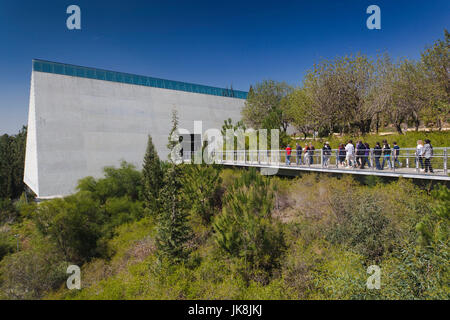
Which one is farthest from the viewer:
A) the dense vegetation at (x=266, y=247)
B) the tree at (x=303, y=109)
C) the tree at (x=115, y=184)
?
the tree at (x=303, y=109)

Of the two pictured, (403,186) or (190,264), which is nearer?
(403,186)

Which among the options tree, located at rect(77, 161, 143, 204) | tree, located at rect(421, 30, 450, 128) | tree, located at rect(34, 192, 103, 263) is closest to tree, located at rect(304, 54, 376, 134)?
tree, located at rect(421, 30, 450, 128)

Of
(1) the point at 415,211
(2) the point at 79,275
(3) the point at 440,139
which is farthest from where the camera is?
(2) the point at 79,275

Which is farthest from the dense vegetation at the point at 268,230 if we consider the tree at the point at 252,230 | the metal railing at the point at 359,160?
the metal railing at the point at 359,160

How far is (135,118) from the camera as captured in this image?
29.5 m

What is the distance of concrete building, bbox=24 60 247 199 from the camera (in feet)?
76.9

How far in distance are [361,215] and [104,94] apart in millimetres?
29247

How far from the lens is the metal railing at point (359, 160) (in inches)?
392

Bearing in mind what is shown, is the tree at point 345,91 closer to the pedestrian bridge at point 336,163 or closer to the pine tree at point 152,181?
the pedestrian bridge at point 336,163

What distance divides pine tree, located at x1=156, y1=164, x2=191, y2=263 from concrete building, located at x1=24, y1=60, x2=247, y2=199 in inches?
679

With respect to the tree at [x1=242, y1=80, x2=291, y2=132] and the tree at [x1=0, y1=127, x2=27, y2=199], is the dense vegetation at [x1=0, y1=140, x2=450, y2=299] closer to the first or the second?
the tree at [x1=242, y1=80, x2=291, y2=132]
